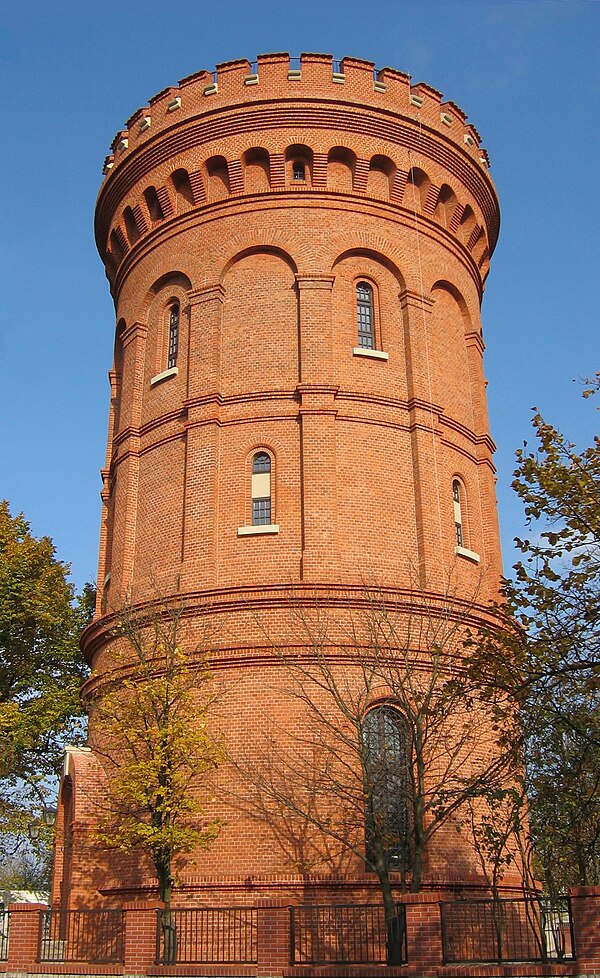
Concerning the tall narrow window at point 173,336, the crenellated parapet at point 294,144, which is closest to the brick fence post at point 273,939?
the tall narrow window at point 173,336

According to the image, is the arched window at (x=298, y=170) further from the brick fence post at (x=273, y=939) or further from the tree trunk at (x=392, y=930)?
the brick fence post at (x=273, y=939)

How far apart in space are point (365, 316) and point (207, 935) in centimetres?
1221

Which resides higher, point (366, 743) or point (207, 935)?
point (366, 743)

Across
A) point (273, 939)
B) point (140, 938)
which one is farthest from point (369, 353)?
point (140, 938)

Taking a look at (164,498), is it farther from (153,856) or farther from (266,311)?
(153,856)

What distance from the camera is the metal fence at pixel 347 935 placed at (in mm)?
14234

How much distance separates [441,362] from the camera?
22000 mm

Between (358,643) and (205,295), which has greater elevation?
(205,295)

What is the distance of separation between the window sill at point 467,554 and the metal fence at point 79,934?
9.05 meters

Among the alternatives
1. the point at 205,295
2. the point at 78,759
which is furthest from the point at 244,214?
the point at 78,759

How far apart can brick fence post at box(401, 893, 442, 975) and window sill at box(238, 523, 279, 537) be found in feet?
24.4

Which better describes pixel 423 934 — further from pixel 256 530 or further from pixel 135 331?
pixel 135 331

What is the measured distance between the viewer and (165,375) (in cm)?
2161

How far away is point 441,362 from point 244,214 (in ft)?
17.0
